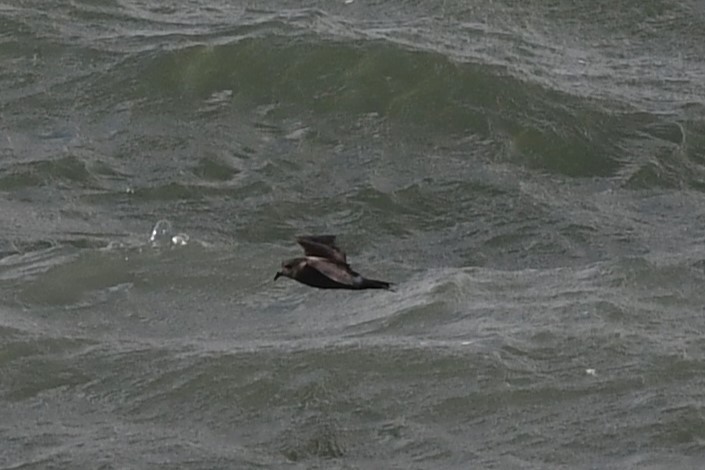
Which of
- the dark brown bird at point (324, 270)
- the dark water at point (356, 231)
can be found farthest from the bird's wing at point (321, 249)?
the dark water at point (356, 231)

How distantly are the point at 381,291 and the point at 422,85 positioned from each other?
2645 mm

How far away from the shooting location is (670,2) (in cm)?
1466

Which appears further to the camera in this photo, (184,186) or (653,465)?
(184,186)

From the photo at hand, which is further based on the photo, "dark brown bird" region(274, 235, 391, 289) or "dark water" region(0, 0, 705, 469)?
"dark water" region(0, 0, 705, 469)

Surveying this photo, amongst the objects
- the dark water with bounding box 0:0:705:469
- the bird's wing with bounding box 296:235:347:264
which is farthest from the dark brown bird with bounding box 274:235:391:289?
the dark water with bounding box 0:0:705:469

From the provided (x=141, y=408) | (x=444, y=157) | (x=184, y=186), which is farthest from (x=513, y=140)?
(x=141, y=408)

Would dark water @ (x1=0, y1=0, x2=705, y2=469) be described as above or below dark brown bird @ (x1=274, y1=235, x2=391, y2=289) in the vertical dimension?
below

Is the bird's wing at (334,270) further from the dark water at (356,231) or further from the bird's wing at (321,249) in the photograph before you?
the dark water at (356,231)

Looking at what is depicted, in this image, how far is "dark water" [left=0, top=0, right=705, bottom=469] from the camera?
962cm

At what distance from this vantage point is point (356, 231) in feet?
39.2

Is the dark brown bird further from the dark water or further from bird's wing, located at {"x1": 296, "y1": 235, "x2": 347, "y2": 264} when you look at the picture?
the dark water

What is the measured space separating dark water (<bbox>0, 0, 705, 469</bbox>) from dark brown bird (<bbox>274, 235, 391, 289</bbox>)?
60cm

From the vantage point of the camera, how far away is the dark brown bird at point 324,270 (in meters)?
9.28

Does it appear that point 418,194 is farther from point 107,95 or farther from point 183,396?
point 183,396
